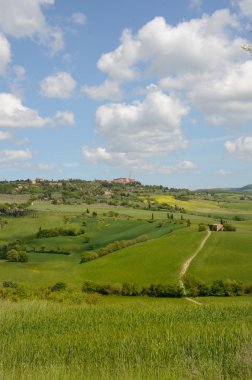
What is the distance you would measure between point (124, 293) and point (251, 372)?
61522 millimetres

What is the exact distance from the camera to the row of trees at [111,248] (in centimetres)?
10062

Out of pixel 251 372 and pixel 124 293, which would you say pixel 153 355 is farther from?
pixel 124 293

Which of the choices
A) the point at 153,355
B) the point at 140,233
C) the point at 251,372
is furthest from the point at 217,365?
the point at 140,233

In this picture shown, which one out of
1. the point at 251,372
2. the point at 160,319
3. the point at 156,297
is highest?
the point at 251,372

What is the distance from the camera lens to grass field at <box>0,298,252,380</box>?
890 centimetres

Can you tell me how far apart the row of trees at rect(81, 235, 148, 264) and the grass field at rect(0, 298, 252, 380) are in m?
84.7

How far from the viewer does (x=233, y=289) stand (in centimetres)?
6769

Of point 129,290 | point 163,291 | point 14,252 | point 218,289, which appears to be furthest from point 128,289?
point 14,252

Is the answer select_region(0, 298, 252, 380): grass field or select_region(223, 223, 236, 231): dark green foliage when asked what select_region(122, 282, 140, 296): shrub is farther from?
select_region(0, 298, 252, 380): grass field

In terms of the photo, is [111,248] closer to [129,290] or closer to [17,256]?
[17,256]

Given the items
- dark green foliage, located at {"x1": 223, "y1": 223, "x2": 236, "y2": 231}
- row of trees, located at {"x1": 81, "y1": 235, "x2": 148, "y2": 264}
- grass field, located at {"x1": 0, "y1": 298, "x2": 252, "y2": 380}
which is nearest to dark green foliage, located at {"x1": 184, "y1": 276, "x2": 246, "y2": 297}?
row of trees, located at {"x1": 81, "y1": 235, "x2": 148, "y2": 264}

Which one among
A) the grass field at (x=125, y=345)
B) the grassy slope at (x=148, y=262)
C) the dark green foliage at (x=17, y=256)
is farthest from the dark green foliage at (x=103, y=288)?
the grass field at (x=125, y=345)

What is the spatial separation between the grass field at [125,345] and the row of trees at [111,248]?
278ft

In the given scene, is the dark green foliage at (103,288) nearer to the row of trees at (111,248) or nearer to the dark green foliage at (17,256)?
the row of trees at (111,248)
